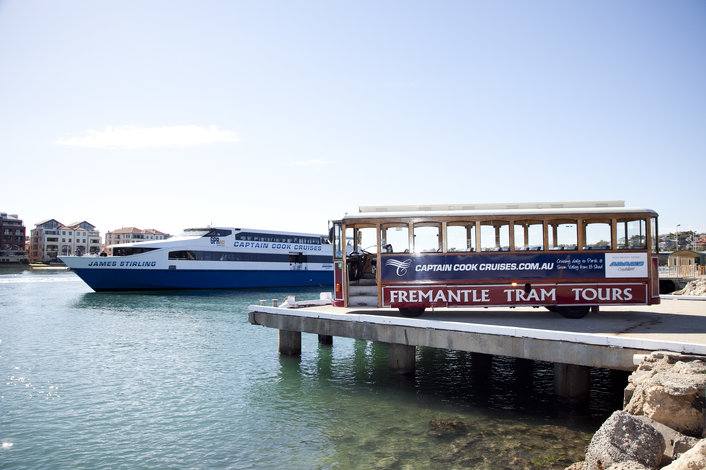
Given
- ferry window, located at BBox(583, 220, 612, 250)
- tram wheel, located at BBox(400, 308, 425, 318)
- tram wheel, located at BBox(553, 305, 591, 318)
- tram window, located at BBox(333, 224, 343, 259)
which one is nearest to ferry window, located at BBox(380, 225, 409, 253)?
tram window, located at BBox(333, 224, 343, 259)

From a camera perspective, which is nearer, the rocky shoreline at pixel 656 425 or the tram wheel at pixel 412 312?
the rocky shoreline at pixel 656 425

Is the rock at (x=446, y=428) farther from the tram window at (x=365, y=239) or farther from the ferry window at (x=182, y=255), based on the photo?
the ferry window at (x=182, y=255)

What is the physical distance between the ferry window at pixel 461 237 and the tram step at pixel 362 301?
2.47 m

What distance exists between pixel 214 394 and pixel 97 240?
5906 inches

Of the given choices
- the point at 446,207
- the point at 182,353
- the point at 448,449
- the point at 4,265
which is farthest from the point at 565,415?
the point at 4,265

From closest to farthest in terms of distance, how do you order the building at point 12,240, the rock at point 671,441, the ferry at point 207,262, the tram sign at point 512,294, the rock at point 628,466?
1. the rock at point 628,466
2. the rock at point 671,441
3. the tram sign at point 512,294
4. the ferry at point 207,262
5. the building at point 12,240

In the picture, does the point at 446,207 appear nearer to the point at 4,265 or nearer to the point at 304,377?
the point at 304,377

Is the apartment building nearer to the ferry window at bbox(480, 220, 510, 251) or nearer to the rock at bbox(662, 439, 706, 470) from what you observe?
the ferry window at bbox(480, 220, 510, 251)

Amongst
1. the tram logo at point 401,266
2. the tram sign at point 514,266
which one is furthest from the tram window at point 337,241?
the tram logo at point 401,266

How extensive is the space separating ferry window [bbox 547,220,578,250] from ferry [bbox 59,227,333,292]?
39.8m

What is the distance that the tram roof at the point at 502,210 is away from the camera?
13352 mm

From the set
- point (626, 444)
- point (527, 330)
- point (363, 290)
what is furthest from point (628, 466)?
point (363, 290)

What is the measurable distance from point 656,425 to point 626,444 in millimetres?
730

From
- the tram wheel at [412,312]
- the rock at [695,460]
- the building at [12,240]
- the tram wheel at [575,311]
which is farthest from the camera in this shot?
the building at [12,240]
